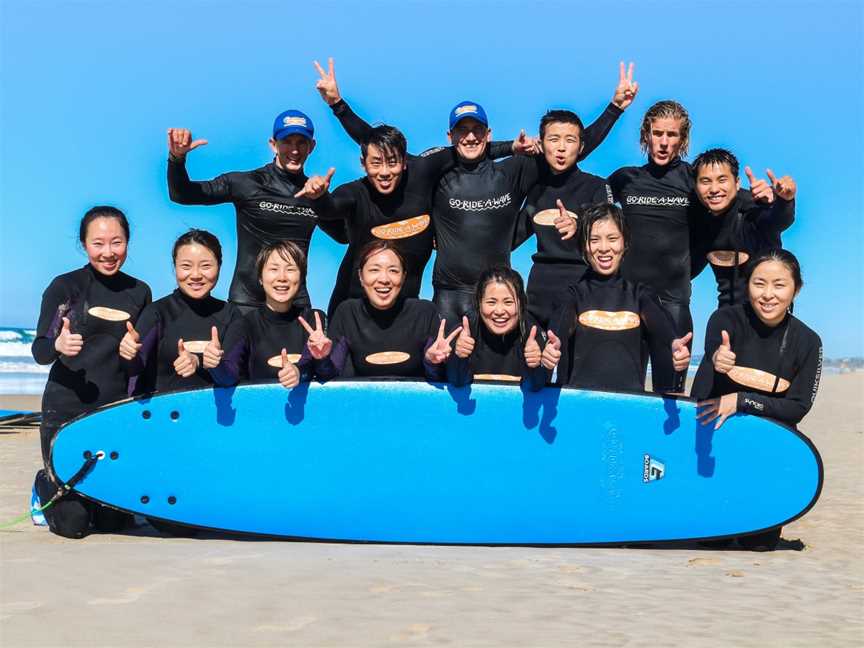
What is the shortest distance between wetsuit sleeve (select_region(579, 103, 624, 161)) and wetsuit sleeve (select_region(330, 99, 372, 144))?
1244 millimetres

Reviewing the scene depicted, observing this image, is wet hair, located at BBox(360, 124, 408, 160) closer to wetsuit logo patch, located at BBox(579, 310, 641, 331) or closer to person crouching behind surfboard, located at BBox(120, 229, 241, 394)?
person crouching behind surfboard, located at BBox(120, 229, 241, 394)

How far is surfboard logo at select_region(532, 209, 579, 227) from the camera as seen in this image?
15.8ft

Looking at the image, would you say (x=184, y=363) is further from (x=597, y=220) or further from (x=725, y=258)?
(x=725, y=258)

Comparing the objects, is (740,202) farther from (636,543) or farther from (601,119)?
(636,543)

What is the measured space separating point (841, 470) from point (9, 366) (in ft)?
87.0

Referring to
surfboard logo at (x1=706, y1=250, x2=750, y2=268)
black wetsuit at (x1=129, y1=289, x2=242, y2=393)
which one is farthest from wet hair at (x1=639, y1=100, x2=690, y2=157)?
black wetsuit at (x1=129, y1=289, x2=242, y2=393)

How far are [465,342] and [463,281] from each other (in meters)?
0.94

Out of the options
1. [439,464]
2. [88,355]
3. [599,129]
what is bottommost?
[439,464]

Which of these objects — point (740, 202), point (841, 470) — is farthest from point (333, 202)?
point (841, 470)

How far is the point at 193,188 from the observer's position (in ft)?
16.3

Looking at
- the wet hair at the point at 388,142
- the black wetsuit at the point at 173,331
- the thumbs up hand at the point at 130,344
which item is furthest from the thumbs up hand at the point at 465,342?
the thumbs up hand at the point at 130,344

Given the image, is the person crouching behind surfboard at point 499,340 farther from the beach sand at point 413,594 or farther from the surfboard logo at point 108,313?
the surfboard logo at point 108,313

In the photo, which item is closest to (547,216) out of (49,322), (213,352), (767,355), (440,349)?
(440,349)

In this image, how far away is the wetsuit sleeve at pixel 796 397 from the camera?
4078 millimetres
